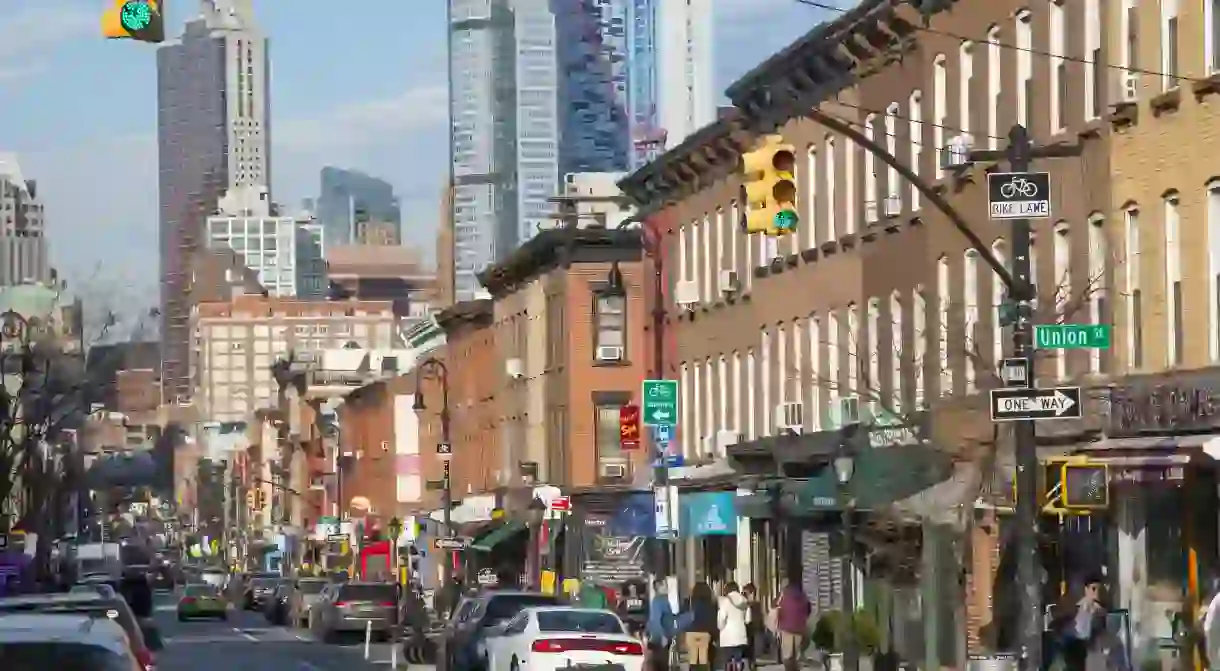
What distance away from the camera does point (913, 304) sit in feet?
140

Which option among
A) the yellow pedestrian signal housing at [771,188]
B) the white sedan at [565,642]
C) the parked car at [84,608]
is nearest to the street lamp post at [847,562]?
the white sedan at [565,642]

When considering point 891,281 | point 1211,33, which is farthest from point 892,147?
point 1211,33

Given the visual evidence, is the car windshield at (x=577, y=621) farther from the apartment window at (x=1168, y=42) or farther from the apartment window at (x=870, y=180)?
the apartment window at (x=870, y=180)

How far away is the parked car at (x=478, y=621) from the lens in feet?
132

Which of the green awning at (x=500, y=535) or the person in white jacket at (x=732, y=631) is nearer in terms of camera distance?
the person in white jacket at (x=732, y=631)

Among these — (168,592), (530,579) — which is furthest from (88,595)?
(168,592)

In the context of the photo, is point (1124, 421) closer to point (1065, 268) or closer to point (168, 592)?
point (1065, 268)

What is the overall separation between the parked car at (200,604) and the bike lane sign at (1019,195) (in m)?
64.9

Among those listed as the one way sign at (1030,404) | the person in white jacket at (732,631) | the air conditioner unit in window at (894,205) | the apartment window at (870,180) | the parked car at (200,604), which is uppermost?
the apartment window at (870,180)

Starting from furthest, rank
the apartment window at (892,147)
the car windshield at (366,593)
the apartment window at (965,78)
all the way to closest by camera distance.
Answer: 1. the car windshield at (366,593)
2. the apartment window at (892,147)
3. the apartment window at (965,78)

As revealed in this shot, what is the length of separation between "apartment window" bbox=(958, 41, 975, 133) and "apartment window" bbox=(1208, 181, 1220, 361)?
8801 mm

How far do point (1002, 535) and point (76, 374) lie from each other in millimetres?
38925

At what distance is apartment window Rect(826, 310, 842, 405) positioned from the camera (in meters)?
47.2

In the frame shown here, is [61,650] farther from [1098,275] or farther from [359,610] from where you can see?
[359,610]
